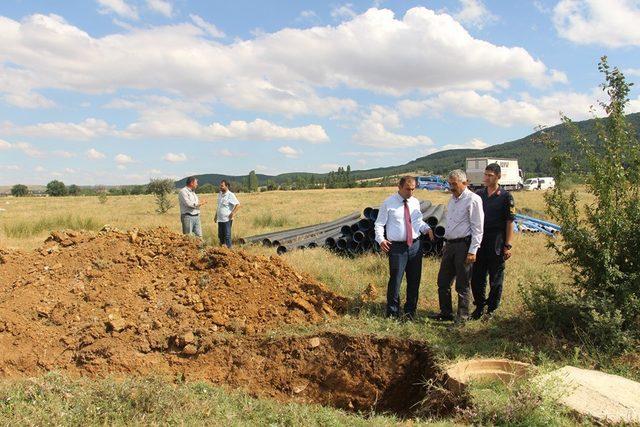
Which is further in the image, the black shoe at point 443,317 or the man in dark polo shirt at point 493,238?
the black shoe at point 443,317

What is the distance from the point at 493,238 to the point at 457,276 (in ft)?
2.20

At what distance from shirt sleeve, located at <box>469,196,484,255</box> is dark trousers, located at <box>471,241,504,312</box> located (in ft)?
1.36

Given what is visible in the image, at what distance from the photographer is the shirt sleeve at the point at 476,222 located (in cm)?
554

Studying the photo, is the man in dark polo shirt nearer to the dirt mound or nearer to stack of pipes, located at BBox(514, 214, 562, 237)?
the dirt mound

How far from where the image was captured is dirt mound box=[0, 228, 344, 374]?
5.44m

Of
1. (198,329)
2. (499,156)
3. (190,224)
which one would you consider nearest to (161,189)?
(190,224)

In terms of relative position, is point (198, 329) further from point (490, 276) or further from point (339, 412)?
point (490, 276)

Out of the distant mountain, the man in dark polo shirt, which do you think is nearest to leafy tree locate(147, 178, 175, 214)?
the distant mountain

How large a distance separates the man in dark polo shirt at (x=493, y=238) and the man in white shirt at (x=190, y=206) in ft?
18.8

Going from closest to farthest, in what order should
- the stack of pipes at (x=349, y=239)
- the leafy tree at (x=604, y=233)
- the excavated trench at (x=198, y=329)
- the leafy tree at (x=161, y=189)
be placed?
1. the leafy tree at (x=604, y=233)
2. the excavated trench at (x=198, y=329)
3. the stack of pipes at (x=349, y=239)
4. the leafy tree at (x=161, y=189)

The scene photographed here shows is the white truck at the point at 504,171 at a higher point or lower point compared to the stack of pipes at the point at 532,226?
higher

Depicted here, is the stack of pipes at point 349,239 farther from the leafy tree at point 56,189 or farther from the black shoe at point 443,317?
the leafy tree at point 56,189

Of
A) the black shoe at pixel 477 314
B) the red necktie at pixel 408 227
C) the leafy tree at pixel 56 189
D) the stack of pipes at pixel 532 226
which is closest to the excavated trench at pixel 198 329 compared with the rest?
the black shoe at pixel 477 314

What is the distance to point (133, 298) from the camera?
6.38m
